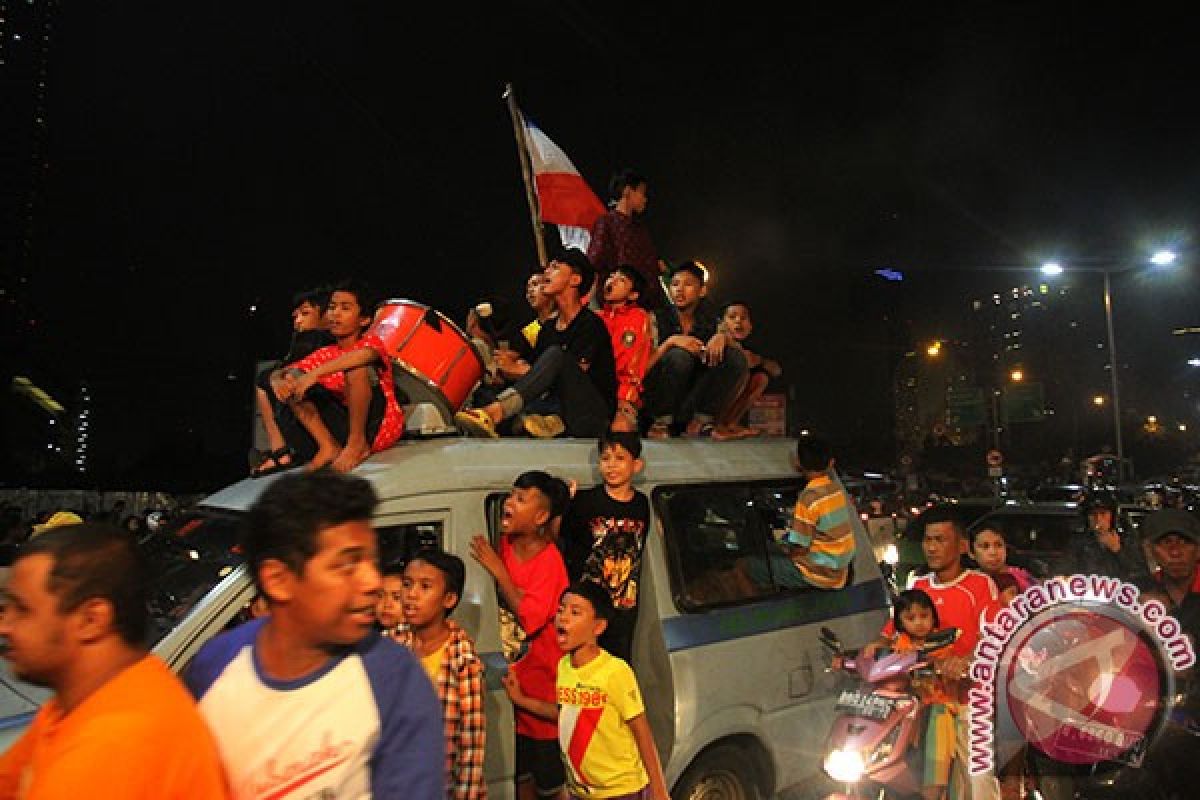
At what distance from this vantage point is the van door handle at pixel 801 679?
177 inches

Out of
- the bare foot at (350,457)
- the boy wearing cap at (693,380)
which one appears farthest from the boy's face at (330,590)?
the boy wearing cap at (693,380)

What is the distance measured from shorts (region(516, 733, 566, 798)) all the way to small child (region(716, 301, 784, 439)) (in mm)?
2677

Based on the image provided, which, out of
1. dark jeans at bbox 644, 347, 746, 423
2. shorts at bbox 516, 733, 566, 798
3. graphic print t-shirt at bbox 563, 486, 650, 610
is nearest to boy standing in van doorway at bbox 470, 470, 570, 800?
shorts at bbox 516, 733, 566, 798

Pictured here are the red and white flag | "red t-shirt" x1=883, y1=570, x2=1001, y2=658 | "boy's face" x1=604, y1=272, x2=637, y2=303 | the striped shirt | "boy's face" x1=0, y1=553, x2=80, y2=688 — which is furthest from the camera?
the red and white flag

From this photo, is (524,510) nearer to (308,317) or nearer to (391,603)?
(391,603)

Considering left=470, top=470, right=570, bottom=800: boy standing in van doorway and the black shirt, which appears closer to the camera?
left=470, top=470, right=570, bottom=800: boy standing in van doorway

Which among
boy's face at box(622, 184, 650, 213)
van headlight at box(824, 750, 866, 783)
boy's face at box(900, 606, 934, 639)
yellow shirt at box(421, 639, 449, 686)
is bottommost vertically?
van headlight at box(824, 750, 866, 783)

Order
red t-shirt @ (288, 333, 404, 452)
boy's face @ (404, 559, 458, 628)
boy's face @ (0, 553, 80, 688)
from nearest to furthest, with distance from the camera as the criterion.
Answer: boy's face @ (0, 553, 80, 688) → boy's face @ (404, 559, 458, 628) → red t-shirt @ (288, 333, 404, 452)

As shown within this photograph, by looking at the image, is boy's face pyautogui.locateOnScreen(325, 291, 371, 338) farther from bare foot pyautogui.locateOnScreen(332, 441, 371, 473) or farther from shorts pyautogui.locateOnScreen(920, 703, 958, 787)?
shorts pyautogui.locateOnScreen(920, 703, 958, 787)

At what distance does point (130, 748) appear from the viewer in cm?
149

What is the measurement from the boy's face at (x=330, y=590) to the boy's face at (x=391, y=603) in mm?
1403

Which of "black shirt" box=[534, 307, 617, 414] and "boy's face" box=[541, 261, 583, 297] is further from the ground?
"boy's face" box=[541, 261, 583, 297]

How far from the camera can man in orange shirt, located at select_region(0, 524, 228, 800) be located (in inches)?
58.5

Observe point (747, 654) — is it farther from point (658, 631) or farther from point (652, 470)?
point (652, 470)
